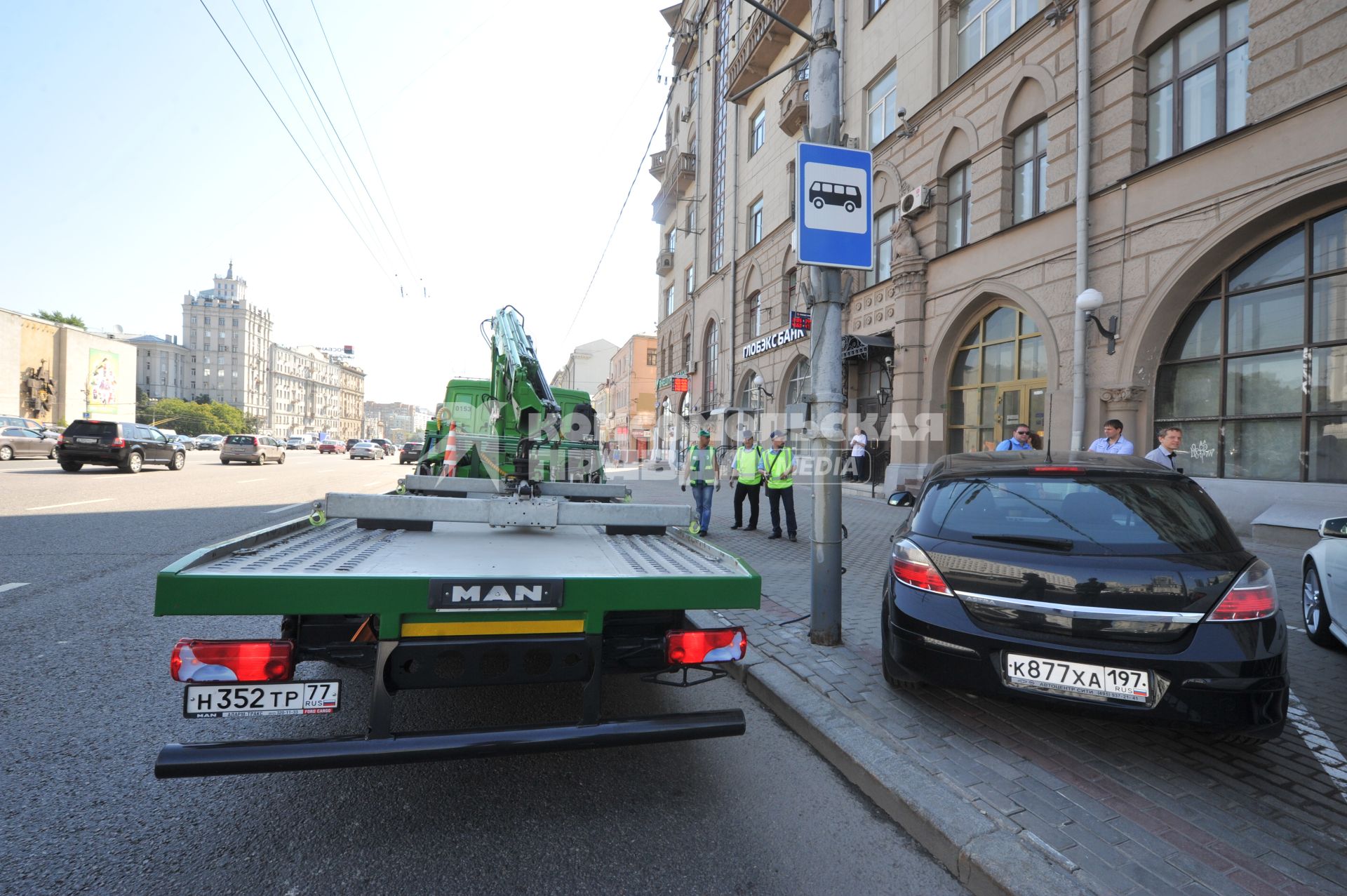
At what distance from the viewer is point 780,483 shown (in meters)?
10.1

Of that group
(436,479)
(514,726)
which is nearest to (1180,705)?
(514,726)

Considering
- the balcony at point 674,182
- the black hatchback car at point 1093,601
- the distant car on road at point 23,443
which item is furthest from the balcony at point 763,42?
the distant car on road at point 23,443

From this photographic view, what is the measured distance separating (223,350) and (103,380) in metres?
76.8

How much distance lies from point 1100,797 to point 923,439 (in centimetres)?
1348

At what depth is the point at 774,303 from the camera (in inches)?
909

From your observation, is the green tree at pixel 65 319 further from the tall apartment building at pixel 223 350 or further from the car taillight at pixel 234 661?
the car taillight at pixel 234 661

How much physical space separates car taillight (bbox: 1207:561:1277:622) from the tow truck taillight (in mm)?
2173

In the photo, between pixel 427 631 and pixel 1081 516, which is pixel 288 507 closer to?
pixel 427 631

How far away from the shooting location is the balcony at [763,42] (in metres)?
21.3

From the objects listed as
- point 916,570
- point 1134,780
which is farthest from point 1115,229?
point 1134,780

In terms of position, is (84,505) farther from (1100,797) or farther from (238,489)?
(1100,797)

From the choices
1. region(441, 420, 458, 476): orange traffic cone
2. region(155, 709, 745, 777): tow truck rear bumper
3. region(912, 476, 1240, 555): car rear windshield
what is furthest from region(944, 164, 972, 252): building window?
region(155, 709, 745, 777): tow truck rear bumper

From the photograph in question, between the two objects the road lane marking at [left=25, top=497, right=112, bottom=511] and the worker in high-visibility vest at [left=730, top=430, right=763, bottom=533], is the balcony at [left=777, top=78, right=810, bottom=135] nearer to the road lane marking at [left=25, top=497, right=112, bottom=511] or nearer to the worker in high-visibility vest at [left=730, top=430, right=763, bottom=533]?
the worker in high-visibility vest at [left=730, top=430, right=763, bottom=533]

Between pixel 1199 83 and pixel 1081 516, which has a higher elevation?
pixel 1199 83
